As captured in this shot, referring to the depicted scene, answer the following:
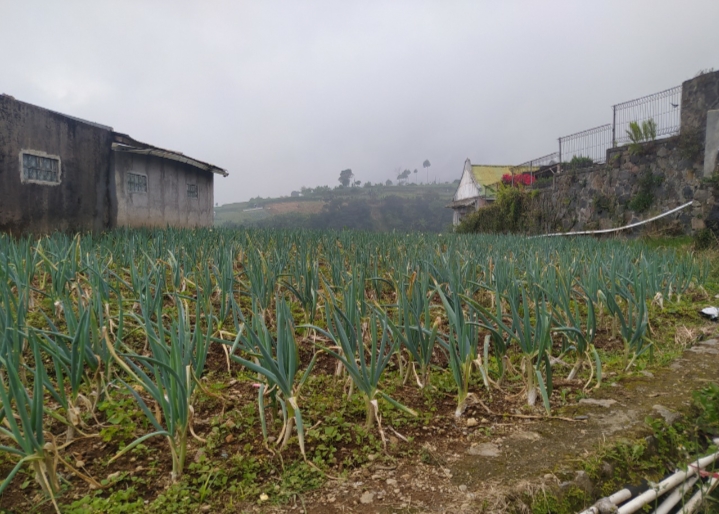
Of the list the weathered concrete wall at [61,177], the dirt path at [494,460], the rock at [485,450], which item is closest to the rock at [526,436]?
the dirt path at [494,460]

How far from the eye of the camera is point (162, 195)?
11539mm

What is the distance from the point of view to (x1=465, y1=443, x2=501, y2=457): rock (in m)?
1.56

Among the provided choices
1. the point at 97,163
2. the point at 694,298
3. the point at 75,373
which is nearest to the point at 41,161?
the point at 97,163

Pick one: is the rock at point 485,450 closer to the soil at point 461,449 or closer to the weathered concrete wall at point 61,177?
the soil at point 461,449

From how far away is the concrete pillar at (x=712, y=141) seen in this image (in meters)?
7.49

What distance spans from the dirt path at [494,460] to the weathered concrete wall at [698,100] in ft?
30.6

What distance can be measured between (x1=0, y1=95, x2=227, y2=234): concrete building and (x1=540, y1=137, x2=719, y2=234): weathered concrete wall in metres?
10.4

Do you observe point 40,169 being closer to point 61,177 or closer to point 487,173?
point 61,177

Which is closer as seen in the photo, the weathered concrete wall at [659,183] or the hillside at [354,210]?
the weathered concrete wall at [659,183]

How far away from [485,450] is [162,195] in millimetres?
11483

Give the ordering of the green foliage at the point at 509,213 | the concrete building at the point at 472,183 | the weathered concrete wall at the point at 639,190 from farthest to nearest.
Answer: the concrete building at the point at 472,183
the green foliage at the point at 509,213
the weathered concrete wall at the point at 639,190

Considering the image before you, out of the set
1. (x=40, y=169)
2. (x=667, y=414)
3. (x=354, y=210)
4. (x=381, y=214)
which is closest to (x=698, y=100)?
(x=667, y=414)

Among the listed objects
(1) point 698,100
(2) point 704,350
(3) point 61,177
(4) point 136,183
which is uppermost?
(1) point 698,100

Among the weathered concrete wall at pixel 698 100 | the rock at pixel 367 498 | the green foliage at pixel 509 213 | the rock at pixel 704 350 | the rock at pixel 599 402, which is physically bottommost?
the rock at pixel 367 498
